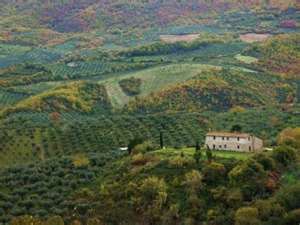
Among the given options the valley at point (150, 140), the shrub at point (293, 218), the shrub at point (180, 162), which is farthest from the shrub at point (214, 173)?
the shrub at point (293, 218)

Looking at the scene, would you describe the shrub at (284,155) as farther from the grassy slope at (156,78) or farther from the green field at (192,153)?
the grassy slope at (156,78)

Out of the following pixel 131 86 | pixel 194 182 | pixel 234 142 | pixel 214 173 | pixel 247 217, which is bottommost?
pixel 131 86

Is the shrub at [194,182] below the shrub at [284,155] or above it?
below

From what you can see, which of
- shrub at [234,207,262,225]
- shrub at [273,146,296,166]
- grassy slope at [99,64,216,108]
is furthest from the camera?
grassy slope at [99,64,216,108]

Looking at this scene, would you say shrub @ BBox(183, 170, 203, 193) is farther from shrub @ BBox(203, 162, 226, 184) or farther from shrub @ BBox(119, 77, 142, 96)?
shrub @ BBox(119, 77, 142, 96)

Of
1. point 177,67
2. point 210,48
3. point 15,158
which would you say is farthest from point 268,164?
point 210,48

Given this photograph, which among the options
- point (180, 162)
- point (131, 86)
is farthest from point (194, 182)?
point (131, 86)

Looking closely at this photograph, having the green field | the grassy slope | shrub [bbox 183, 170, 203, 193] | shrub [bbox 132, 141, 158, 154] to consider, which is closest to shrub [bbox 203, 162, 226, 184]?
shrub [bbox 183, 170, 203, 193]

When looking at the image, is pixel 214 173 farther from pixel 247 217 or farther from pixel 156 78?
pixel 156 78
